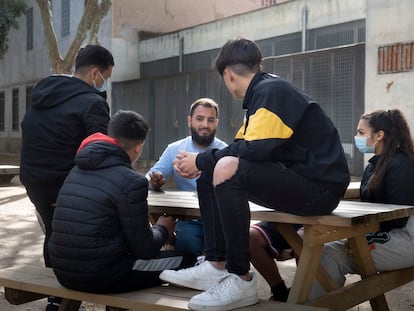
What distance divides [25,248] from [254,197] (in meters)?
4.08

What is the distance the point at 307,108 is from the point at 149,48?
57.4 feet

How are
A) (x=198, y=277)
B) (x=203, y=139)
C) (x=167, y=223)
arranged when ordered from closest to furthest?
1. (x=198, y=277)
2. (x=167, y=223)
3. (x=203, y=139)

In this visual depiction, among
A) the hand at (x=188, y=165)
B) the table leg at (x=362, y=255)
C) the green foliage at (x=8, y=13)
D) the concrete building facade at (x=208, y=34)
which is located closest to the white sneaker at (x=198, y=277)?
the hand at (x=188, y=165)

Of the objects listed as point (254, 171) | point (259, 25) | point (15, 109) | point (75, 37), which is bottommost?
point (254, 171)

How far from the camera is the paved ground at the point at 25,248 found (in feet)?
14.2

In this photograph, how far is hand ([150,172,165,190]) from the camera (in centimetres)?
427

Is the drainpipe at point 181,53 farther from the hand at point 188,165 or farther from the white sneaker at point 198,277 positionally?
the white sneaker at point 198,277

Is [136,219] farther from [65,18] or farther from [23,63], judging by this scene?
[23,63]

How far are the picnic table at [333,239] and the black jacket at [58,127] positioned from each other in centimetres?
55

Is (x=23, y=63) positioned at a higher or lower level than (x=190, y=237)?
higher

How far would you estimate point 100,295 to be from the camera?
2812 millimetres

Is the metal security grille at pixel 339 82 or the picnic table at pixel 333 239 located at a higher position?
the metal security grille at pixel 339 82

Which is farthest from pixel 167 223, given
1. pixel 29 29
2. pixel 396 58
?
pixel 29 29

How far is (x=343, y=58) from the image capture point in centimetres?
1148
